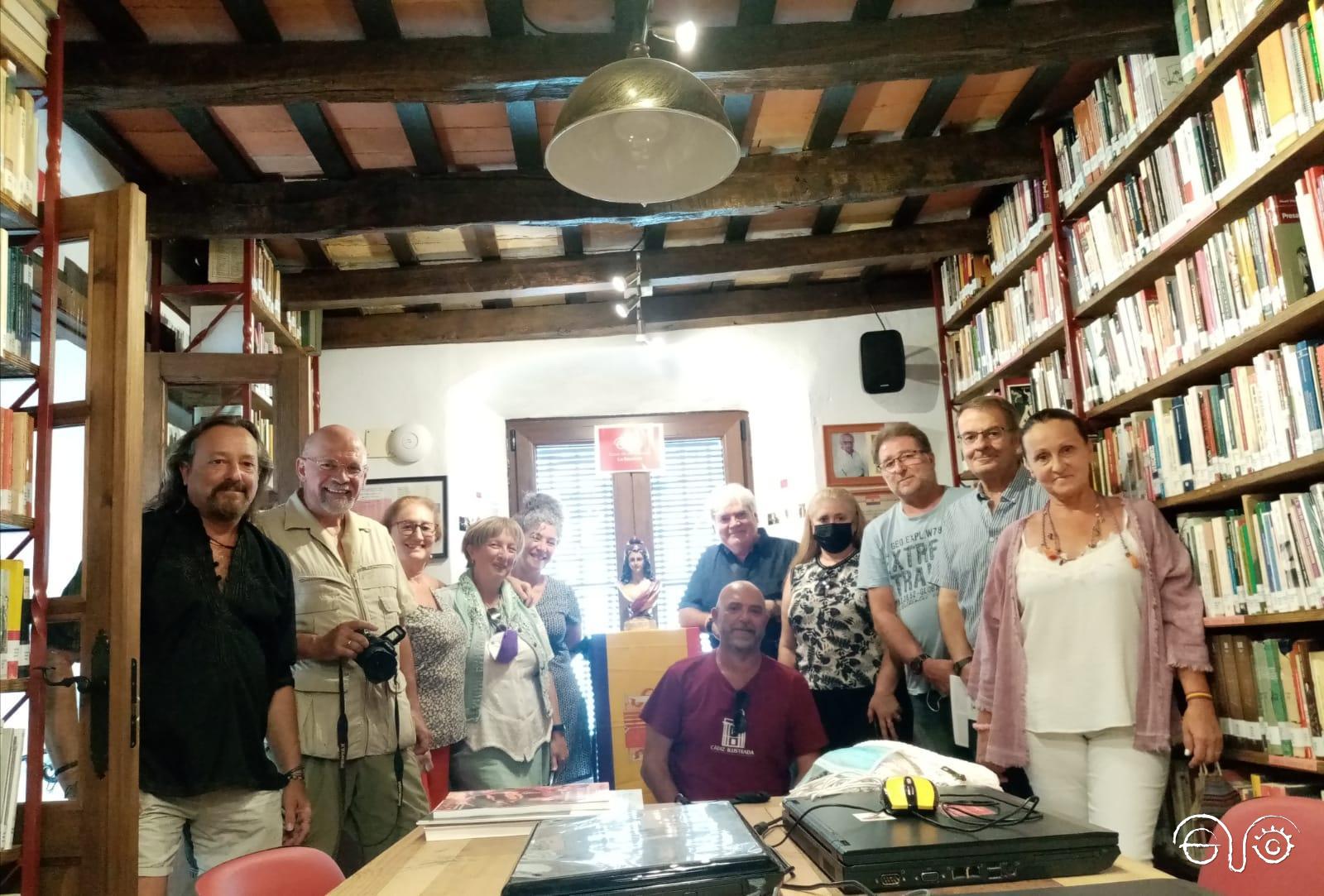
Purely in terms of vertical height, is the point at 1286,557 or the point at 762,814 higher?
the point at 1286,557

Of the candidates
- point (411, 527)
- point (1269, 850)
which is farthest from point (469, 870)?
point (411, 527)

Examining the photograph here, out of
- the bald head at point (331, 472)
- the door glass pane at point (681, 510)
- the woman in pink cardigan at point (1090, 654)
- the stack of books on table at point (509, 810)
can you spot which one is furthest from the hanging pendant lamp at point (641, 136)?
the door glass pane at point (681, 510)

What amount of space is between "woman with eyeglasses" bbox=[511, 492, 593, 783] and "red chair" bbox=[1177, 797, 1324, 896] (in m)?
2.47

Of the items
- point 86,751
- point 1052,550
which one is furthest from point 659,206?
point 86,751

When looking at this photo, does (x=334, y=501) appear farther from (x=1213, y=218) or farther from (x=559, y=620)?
(x=1213, y=218)

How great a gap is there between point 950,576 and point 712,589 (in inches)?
43.8

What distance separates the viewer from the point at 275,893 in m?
1.53

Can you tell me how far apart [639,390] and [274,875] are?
13.6 ft

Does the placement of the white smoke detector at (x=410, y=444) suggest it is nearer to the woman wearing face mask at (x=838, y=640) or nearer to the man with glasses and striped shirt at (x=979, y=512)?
the woman wearing face mask at (x=838, y=640)

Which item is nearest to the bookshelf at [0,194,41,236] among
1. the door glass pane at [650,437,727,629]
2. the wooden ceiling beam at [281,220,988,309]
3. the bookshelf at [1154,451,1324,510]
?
the wooden ceiling beam at [281,220,988,309]

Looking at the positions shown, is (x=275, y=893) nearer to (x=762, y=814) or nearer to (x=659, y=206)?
(x=762, y=814)

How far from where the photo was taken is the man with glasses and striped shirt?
2.92m

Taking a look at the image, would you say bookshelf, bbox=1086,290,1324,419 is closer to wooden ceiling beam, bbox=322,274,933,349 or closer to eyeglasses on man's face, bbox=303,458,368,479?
wooden ceiling beam, bbox=322,274,933,349

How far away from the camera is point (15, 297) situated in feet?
7.26
